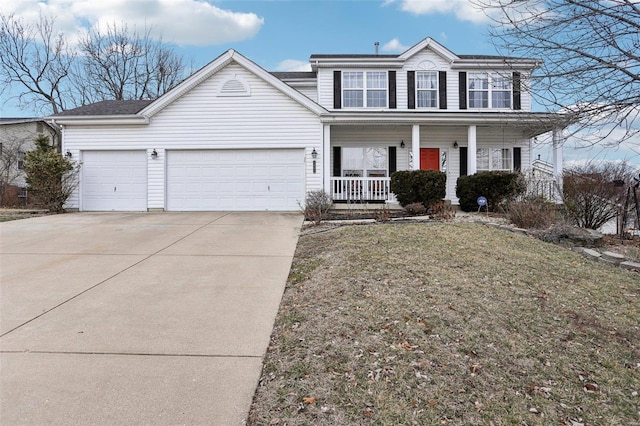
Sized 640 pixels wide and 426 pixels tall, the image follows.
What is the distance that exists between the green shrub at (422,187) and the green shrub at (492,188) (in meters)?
1.05

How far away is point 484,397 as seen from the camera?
107 inches

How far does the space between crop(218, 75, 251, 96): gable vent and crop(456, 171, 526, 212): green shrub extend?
8.20 m

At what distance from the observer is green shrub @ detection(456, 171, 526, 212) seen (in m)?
11.3

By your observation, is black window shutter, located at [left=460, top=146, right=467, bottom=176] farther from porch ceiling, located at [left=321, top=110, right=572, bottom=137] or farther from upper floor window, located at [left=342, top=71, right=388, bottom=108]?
upper floor window, located at [left=342, top=71, right=388, bottom=108]

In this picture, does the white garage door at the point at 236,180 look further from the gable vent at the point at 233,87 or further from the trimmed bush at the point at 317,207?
the gable vent at the point at 233,87

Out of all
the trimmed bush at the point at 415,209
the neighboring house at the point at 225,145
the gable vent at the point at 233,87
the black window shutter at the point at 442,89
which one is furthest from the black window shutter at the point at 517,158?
the gable vent at the point at 233,87

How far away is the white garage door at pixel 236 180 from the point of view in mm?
13602

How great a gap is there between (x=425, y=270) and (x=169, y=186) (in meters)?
10.9

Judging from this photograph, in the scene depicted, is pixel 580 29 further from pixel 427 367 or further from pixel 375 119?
pixel 375 119

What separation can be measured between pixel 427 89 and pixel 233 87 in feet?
24.9

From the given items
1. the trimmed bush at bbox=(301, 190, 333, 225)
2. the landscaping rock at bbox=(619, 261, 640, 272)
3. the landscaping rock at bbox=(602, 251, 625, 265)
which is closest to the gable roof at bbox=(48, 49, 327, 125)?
the trimmed bush at bbox=(301, 190, 333, 225)

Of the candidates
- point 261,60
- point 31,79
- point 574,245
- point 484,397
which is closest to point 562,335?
point 484,397

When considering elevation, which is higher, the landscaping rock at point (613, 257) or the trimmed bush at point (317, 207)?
the trimmed bush at point (317, 207)

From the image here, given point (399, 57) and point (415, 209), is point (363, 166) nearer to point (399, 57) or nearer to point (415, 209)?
point (399, 57)
